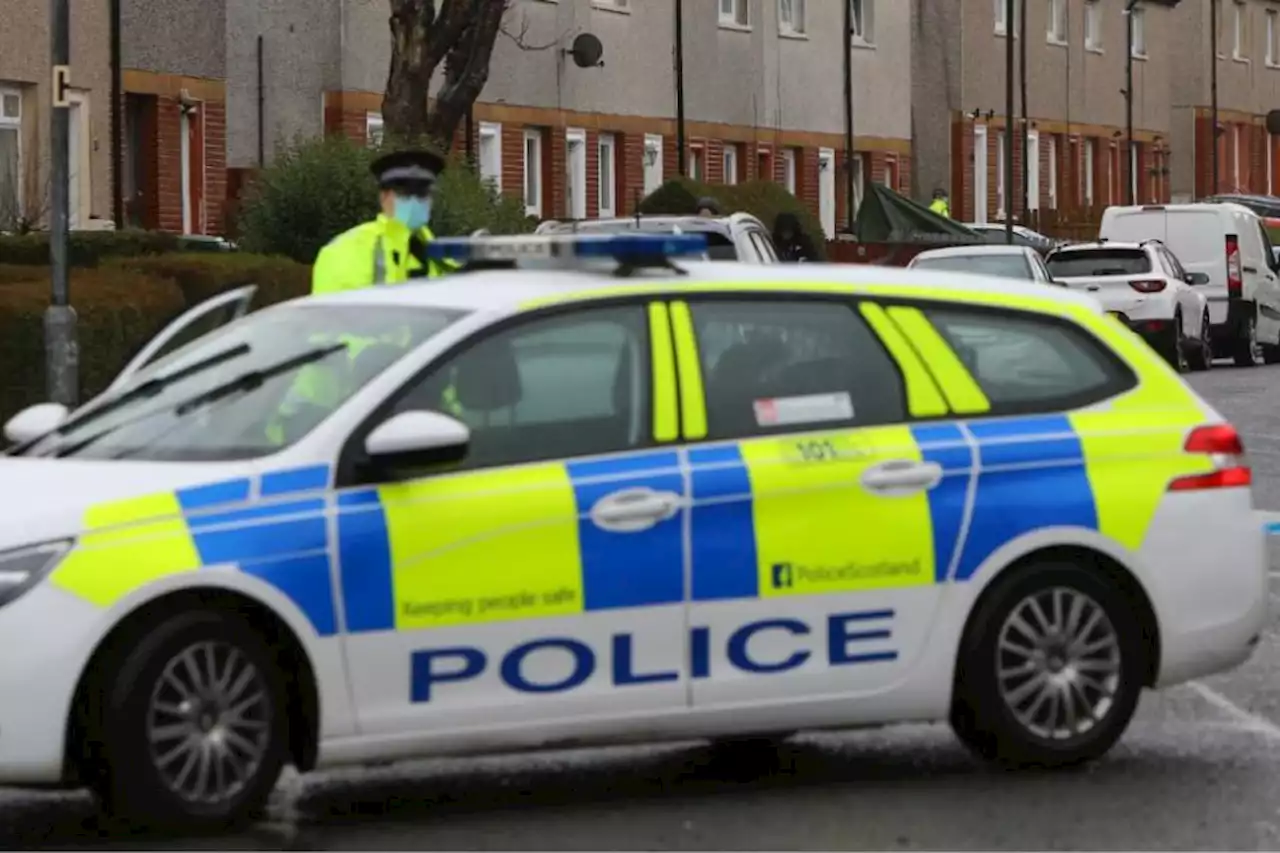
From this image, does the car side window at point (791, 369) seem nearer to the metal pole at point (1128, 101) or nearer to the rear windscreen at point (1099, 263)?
the rear windscreen at point (1099, 263)

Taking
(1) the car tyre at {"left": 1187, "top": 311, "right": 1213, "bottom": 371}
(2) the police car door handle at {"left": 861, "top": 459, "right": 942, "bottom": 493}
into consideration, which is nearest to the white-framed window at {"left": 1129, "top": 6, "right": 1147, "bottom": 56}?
(1) the car tyre at {"left": 1187, "top": 311, "right": 1213, "bottom": 371}

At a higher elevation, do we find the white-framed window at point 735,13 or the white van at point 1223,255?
the white-framed window at point 735,13

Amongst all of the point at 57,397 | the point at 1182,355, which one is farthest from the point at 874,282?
the point at 1182,355

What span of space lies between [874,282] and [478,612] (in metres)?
1.76

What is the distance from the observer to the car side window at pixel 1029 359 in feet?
32.2

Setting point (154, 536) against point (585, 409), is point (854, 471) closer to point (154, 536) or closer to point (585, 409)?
point (585, 409)

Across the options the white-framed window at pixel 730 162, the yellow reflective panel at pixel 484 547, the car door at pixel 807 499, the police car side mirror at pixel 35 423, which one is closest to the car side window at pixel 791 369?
the car door at pixel 807 499

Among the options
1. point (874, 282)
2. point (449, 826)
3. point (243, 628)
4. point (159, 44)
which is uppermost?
point (159, 44)

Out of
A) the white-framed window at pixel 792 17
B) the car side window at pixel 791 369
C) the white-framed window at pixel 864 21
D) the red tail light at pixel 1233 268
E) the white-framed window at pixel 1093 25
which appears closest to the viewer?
the car side window at pixel 791 369

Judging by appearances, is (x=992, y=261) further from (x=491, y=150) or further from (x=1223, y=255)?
(x=491, y=150)

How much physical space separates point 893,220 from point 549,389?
41.1 meters

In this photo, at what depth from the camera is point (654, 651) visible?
354 inches

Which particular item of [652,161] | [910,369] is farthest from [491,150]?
[910,369]

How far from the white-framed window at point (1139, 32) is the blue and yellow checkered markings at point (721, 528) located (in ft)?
231
